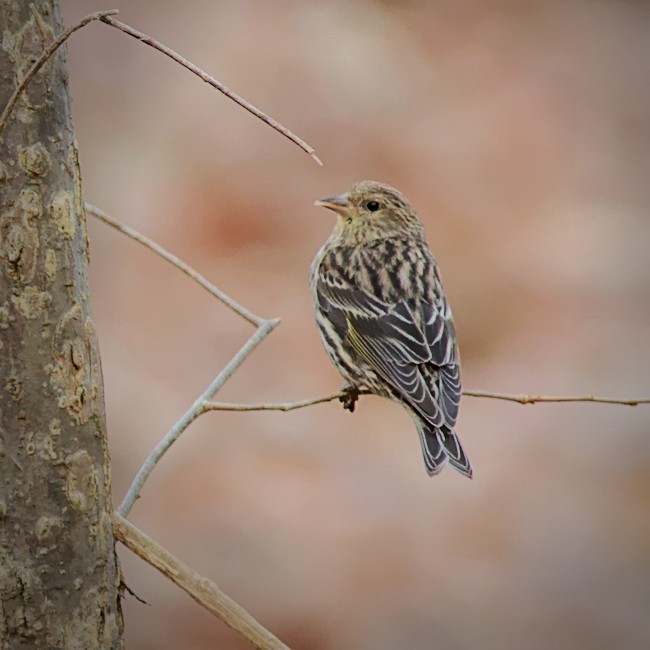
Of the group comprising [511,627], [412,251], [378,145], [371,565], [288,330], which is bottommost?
[511,627]

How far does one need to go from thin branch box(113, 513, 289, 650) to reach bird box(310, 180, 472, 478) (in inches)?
54.4

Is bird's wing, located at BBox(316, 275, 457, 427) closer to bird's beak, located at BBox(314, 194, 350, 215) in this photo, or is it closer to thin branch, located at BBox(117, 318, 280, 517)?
bird's beak, located at BBox(314, 194, 350, 215)

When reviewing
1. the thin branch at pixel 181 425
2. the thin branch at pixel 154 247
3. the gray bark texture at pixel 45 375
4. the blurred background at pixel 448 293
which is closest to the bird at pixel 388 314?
the thin branch at pixel 181 425

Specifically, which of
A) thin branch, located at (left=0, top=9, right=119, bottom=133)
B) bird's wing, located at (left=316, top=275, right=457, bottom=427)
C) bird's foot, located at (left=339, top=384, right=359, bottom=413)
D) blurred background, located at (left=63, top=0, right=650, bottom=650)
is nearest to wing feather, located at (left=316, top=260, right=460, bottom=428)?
bird's wing, located at (left=316, top=275, right=457, bottom=427)

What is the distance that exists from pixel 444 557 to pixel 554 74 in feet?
16.5

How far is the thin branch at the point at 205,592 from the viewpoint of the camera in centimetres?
222

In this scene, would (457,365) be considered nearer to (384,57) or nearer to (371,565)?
(371,565)

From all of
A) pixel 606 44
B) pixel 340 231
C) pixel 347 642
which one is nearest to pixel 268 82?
pixel 606 44

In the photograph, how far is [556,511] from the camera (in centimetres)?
813

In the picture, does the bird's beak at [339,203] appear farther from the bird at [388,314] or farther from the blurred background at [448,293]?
the blurred background at [448,293]

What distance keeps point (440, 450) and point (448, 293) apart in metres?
5.56

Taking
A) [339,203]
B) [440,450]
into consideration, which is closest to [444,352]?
[440,450]

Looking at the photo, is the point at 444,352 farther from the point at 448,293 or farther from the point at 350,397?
the point at 448,293

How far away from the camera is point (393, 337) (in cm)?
405
